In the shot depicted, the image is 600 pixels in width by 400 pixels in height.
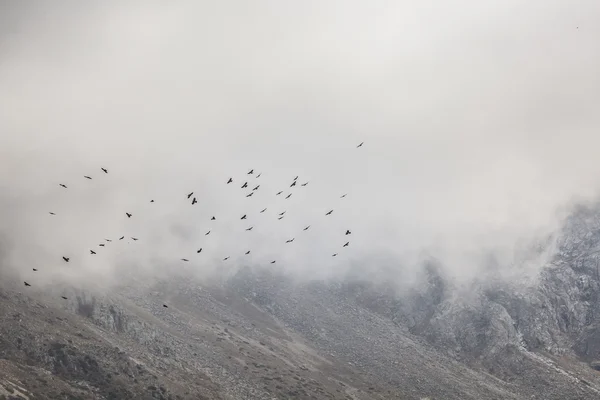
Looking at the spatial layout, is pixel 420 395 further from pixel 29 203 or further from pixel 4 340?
pixel 29 203

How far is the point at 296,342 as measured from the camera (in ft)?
509

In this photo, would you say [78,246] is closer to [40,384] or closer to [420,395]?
[40,384]

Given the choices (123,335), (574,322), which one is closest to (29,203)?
(123,335)

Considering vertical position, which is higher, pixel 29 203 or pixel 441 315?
pixel 29 203

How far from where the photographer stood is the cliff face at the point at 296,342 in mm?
97875

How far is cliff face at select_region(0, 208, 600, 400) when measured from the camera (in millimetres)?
97875

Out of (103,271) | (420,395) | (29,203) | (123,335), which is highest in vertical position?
(29,203)

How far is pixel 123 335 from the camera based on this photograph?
11912 centimetres

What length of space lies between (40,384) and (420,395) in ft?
287

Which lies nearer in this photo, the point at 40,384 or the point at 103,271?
the point at 40,384

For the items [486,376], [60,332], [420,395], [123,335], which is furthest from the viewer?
[486,376]

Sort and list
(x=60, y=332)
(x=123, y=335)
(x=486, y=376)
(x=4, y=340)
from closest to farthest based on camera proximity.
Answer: (x=4, y=340), (x=60, y=332), (x=123, y=335), (x=486, y=376)

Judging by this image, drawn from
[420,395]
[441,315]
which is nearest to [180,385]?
[420,395]

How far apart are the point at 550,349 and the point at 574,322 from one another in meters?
22.7
